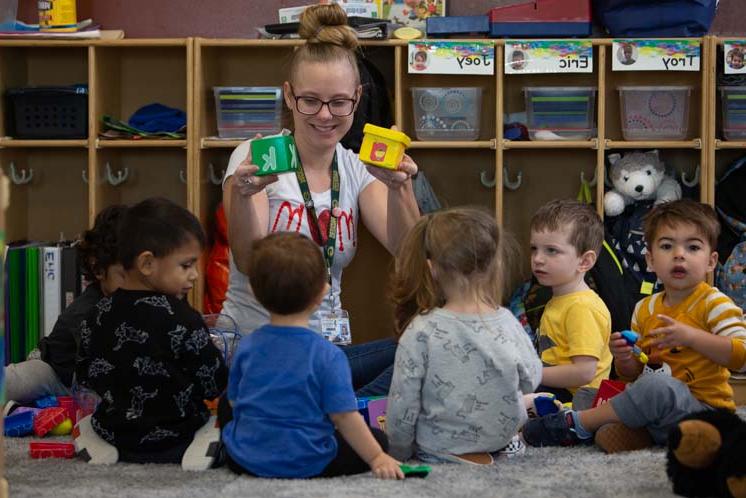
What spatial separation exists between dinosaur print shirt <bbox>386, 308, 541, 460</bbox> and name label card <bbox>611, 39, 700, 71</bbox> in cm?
197

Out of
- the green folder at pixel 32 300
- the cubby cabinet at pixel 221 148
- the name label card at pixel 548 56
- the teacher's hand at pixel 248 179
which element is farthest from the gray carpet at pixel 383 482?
the name label card at pixel 548 56

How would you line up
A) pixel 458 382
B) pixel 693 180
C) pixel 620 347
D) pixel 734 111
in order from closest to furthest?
pixel 458 382 < pixel 620 347 < pixel 734 111 < pixel 693 180

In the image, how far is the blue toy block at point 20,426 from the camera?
2904 millimetres

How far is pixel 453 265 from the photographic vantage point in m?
2.28

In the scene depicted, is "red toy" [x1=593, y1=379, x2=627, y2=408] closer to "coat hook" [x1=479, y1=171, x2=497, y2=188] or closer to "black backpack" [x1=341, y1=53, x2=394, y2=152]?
"black backpack" [x1=341, y1=53, x2=394, y2=152]

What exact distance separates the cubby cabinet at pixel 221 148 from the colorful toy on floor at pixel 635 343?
57.9 inches

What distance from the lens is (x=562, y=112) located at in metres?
4.14

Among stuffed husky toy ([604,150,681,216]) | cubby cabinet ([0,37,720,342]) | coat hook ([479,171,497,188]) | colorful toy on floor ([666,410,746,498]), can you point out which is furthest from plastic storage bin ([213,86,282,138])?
colorful toy on floor ([666,410,746,498])

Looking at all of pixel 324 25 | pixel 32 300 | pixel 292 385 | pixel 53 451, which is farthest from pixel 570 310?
pixel 32 300

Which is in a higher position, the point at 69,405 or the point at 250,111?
the point at 250,111

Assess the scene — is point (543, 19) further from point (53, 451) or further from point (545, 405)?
point (53, 451)

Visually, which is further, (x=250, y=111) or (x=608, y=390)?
(x=250, y=111)

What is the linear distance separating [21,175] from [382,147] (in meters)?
2.28

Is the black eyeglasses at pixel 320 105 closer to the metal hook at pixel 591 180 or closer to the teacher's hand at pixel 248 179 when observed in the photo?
the teacher's hand at pixel 248 179
